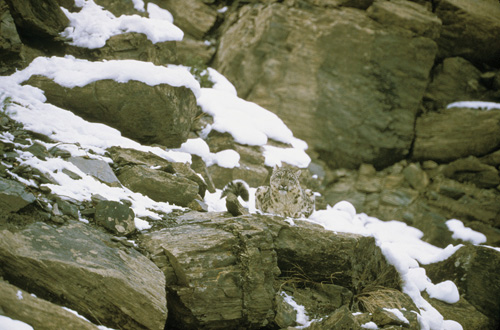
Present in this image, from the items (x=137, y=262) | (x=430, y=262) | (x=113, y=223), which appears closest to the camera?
(x=137, y=262)

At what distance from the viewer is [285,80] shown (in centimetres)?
1360

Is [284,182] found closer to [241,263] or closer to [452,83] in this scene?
[241,263]

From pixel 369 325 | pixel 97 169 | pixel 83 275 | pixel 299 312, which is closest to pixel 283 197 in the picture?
pixel 299 312

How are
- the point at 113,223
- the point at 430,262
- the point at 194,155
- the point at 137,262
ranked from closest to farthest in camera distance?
the point at 137,262 < the point at 113,223 < the point at 430,262 < the point at 194,155

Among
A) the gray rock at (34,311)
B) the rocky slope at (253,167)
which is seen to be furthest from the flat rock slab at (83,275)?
the gray rock at (34,311)

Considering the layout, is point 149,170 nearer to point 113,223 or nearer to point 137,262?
point 113,223

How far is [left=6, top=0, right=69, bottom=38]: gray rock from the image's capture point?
24.5ft

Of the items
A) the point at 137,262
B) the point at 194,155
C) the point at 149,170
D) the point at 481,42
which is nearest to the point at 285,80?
the point at 194,155

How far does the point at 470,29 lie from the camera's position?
1373cm

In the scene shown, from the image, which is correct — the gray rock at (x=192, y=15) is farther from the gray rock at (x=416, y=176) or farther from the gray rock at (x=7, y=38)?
the gray rock at (x=416, y=176)

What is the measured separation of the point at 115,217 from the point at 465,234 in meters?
11.0

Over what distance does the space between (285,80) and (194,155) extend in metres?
6.14

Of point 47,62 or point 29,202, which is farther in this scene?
point 47,62

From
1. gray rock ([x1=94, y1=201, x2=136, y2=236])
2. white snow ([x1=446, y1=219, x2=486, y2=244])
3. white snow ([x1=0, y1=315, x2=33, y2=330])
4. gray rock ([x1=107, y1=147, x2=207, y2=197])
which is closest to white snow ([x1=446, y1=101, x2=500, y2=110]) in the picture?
white snow ([x1=446, y1=219, x2=486, y2=244])
